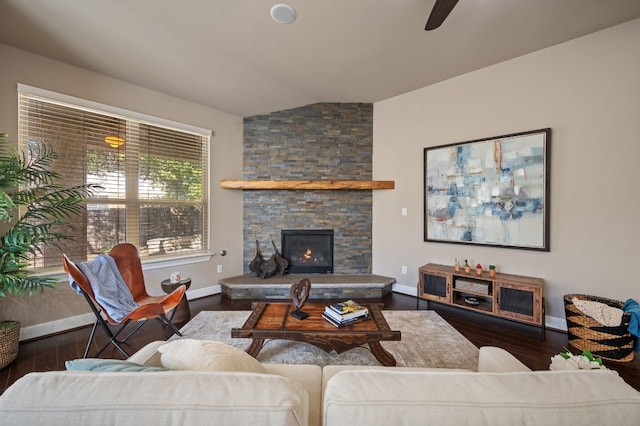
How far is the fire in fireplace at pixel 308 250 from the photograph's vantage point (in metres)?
4.18

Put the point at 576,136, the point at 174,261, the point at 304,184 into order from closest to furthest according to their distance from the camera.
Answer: the point at 576,136
the point at 174,261
the point at 304,184

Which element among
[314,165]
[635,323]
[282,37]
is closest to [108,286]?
[282,37]

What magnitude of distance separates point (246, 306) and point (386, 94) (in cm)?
367

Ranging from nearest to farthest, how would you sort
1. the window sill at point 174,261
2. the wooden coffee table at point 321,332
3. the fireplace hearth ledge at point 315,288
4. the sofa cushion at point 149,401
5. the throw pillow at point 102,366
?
1. the sofa cushion at point 149,401
2. the throw pillow at point 102,366
3. the wooden coffee table at point 321,332
4. the window sill at point 174,261
5. the fireplace hearth ledge at point 315,288

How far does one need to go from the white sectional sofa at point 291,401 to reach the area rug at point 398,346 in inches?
63.0

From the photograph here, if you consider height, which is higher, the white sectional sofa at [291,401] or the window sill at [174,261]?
the white sectional sofa at [291,401]

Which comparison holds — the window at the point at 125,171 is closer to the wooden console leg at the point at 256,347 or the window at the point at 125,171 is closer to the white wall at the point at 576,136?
the wooden console leg at the point at 256,347

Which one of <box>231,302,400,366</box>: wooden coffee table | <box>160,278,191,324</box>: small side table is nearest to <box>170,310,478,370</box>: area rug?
<box>160,278,191,324</box>: small side table

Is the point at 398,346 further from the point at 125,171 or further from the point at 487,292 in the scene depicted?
the point at 125,171

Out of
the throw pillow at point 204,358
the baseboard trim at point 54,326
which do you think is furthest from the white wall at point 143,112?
the throw pillow at point 204,358

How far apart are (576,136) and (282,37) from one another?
312 cm

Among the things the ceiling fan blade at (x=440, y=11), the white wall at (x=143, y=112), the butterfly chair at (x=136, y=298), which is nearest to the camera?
the ceiling fan blade at (x=440, y=11)

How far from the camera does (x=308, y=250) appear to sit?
4.22m

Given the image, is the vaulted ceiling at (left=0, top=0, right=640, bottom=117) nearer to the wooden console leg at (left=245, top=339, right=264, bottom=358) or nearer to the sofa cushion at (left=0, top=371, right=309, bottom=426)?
the sofa cushion at (left=0, top=371, right=309, bottom=426)
